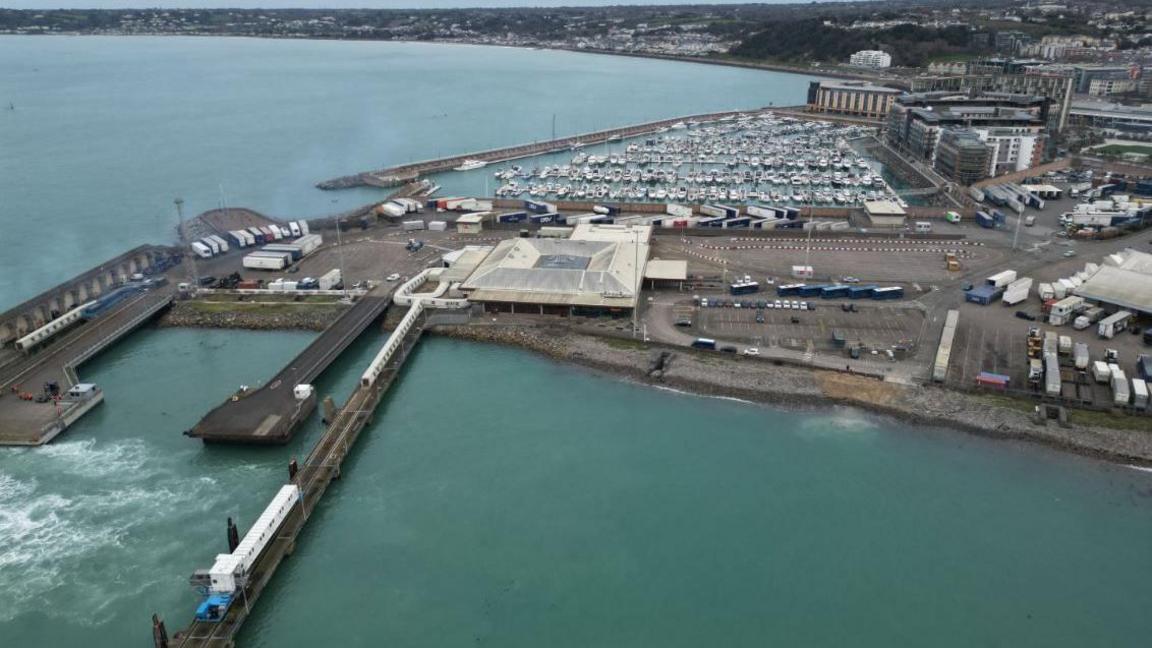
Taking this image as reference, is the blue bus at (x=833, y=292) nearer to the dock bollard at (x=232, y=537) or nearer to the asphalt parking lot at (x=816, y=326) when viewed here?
the asphalt parking lot at (x=816, y=326)

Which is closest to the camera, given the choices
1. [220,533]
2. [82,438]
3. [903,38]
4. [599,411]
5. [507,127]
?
[220,533]

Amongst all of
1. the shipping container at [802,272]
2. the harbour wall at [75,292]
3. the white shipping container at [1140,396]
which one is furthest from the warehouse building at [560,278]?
the white shipping container at [1140,396]

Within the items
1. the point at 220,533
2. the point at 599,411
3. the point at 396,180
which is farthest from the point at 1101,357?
the point at 396,180

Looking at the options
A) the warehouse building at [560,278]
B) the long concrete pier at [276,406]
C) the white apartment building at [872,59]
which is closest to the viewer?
the long concrete pier at [276,406]

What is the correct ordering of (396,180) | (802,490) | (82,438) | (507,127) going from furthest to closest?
(507,127)
(396,180)
(82,438)
(802,490)

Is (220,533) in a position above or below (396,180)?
below

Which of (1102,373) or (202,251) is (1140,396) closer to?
(1102,373)

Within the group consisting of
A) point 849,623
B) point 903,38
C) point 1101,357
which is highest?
point 903,38

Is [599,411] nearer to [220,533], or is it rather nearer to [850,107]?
[220,533]
